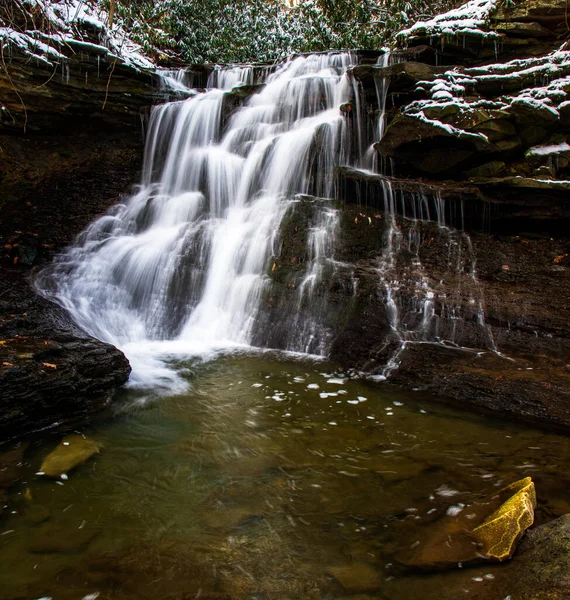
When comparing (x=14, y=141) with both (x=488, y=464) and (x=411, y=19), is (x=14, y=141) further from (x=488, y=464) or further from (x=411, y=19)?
(x=411, y=19)

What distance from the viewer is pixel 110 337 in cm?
703

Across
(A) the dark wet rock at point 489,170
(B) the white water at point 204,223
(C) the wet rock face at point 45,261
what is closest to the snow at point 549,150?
(A) the dark wet rock at point 489,170

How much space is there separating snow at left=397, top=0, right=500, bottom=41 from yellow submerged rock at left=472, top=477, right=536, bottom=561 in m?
10.1

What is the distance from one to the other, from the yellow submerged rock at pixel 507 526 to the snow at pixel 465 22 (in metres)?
10.1

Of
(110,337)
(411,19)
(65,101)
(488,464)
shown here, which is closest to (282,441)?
(488,464)

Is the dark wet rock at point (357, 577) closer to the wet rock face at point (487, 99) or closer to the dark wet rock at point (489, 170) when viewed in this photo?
the wet rock face at point (487, 99)

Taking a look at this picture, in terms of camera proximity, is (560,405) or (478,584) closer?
(478,584)

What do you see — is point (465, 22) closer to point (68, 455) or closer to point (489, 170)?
point (489, 170)

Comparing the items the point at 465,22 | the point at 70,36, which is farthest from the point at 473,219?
the point at 70,36

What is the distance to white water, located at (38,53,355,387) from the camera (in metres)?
7.45

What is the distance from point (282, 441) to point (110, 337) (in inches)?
162

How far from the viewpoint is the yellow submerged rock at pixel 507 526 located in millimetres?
2572

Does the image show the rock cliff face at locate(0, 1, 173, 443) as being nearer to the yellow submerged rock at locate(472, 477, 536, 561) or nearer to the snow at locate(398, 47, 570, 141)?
the yellow submerged rock at locate(472, 477, 536, 561)

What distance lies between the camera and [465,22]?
31.9ft
